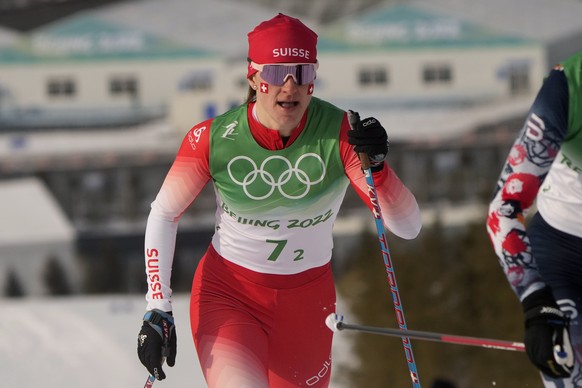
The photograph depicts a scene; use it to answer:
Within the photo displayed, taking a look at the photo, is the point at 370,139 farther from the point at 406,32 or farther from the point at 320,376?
the point at 406,32

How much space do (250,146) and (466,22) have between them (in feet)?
159

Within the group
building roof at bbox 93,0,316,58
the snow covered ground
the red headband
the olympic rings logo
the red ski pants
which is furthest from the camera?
building roof at bbox 93,0,316,58

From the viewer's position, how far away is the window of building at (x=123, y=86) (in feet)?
175

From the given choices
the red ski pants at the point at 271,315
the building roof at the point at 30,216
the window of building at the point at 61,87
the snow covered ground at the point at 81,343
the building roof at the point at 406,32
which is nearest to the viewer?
the red ski pants at the point at 271,315

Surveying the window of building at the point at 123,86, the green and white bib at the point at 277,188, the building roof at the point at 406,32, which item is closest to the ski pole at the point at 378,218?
the green and white bib at the point at 277,188

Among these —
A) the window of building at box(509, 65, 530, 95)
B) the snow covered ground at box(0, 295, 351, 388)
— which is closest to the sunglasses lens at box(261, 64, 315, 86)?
the snow covered ground at box(0, 295, 351, 388)

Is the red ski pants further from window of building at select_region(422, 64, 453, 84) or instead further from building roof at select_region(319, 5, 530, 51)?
window of building at select_region(422, 64, 453, 84)

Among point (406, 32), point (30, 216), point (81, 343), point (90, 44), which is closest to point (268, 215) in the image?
point (81, 343)

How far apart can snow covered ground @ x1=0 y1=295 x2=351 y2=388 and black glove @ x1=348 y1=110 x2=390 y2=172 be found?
12402mm

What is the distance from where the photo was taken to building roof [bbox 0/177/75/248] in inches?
1987

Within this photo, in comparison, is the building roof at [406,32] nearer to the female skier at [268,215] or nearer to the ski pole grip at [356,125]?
the female skier at [268,215]

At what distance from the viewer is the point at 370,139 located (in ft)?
16.2

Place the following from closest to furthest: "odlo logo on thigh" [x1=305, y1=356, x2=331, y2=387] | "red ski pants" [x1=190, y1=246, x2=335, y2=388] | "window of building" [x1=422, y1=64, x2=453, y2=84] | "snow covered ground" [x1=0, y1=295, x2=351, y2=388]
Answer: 1. "red ski pants" [x1=190, y1=246, x2=335, y2=388]
2. "odlo logo on thigh" [x1=305, y1=356, x2=331, y2=387]
3. "snow covered ground" [x1=0, y1=295, x2=351, y2=388]
4. "window of building" [x1=422, y1=64, x2=453, y2=84]

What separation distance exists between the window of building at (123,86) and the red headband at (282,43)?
48679 millimetres
